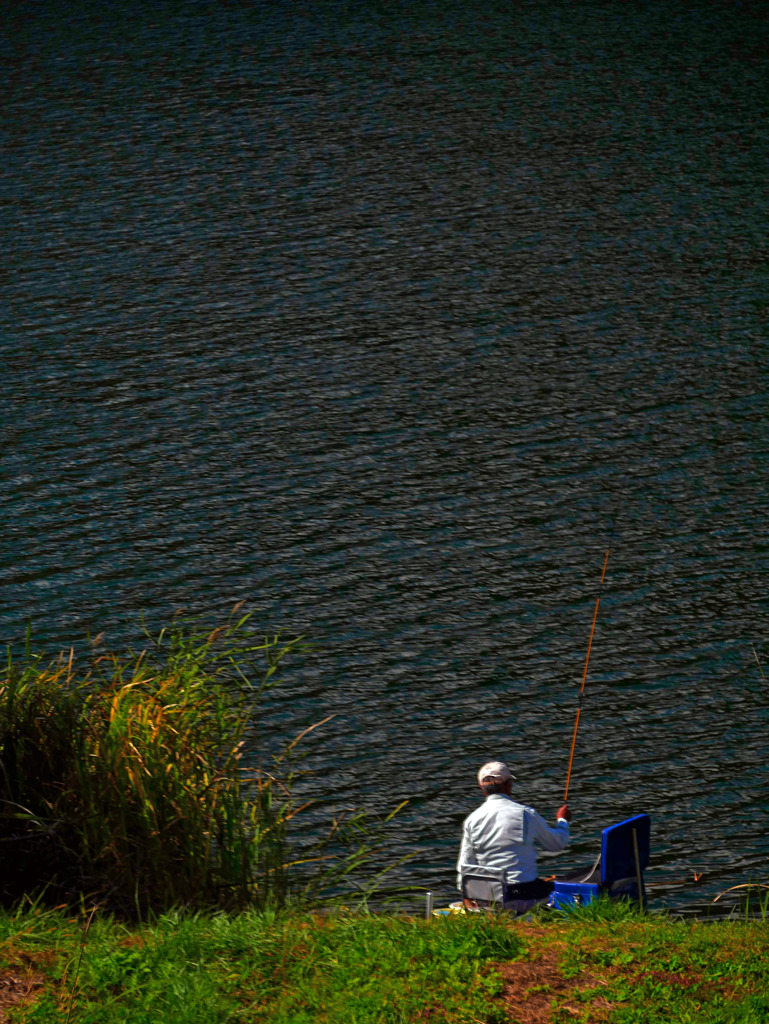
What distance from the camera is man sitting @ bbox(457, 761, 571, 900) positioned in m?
8.66

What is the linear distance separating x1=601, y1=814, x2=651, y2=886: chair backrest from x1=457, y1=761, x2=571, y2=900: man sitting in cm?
33

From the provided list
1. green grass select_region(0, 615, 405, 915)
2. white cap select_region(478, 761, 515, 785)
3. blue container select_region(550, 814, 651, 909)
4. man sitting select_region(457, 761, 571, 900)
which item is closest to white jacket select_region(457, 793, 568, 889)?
man sitting select_region(457, 761, 571, 900)

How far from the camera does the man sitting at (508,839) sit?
866 cm

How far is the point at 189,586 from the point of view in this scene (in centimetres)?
1770

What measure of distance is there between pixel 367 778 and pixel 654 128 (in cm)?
2904

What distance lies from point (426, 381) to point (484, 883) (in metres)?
16.7

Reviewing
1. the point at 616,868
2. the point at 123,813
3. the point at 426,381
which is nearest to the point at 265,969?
the point at 123,813

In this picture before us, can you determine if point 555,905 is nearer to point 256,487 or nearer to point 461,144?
point 256,487

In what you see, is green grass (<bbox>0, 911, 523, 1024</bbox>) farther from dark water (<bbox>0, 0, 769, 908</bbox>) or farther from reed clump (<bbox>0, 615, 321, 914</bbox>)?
dark water (<bbox>0, 0, 769, 908</bbox>)

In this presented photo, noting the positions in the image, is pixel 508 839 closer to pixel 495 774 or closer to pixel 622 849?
A: pixel 495 774

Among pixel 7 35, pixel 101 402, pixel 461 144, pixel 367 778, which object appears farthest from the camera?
pixel 7 35

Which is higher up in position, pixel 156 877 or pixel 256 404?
pixel 156 877

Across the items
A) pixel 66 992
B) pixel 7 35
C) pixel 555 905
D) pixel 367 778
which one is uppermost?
pixel 7 35

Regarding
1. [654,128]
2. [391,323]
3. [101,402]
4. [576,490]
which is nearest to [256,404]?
[101,402]
